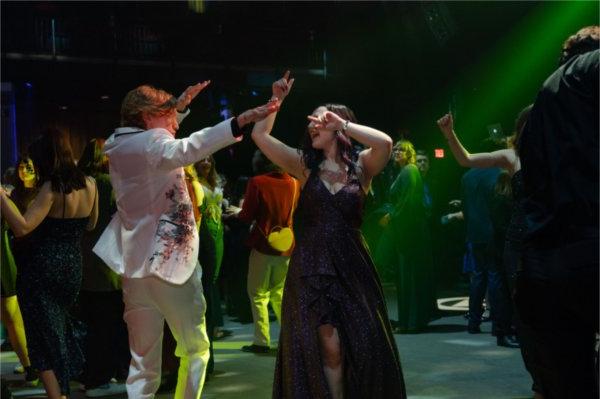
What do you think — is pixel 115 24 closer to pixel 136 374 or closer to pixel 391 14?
pixel 391 14

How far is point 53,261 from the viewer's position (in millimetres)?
5000

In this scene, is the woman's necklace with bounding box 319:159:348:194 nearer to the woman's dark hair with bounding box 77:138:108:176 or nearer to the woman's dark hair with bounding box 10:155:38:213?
the woman's dark hair with bounding box 77:138:108:176

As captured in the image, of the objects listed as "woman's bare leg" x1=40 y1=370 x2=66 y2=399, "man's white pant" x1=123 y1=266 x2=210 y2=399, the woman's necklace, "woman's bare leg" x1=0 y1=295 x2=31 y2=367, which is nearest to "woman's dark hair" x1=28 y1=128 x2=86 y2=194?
"man's white pant" x1=123 y1=266 x2=210 y2=399

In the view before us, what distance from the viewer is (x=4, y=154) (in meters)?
15.0

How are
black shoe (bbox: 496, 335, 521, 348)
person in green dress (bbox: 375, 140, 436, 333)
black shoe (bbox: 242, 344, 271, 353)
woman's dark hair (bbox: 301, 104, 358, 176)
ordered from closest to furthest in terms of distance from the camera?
woman's dark hair (bbox: 301, 104, 358, 176) < black shoe (bbox: 496, 335, 521, 348) < black shoe (bbox: 242, 344, 271, 353) < person in green dress (bbox: 375, 140, 436, 333)

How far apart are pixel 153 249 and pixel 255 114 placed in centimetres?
84

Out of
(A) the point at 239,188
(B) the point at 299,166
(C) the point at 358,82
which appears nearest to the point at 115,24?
(C) the point at 358,82

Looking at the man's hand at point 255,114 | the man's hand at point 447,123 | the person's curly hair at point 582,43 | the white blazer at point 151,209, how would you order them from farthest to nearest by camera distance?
the man's hand at point 447,123 < the white blazer at point 151,209 < the man's hand at point 255,114 < the person's curly hair at point 582,43

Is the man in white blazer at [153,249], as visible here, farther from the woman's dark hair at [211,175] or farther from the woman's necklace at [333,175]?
the woman's dark hair at [211,175]

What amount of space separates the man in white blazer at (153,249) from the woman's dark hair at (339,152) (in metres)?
0.47

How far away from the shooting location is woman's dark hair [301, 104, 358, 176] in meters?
4.31

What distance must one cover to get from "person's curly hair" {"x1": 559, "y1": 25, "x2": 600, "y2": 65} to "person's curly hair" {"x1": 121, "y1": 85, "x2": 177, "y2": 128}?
2307 millimetres

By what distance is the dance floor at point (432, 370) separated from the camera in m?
5.55

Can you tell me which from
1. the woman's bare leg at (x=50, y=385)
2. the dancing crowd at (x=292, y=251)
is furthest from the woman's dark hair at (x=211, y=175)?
the woman's bare leg at (x=50, y=385)
